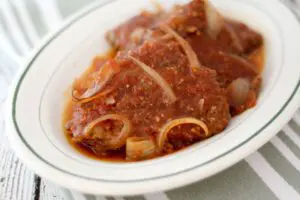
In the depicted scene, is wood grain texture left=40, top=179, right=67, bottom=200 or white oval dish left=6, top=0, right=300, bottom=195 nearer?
white oval dish left=6, top=0, right=300, bottom=195

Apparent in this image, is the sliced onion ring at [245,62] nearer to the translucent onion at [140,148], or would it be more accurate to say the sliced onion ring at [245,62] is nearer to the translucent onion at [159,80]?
the translucent onion at [159,80]

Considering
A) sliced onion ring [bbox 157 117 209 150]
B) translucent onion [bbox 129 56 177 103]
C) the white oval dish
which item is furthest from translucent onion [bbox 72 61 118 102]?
sliced onion ring [bbox 157 117 209 150]

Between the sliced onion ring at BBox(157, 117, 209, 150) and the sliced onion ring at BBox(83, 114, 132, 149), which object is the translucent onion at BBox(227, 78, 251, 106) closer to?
the sliced onion ring at BBox(157, 117, 209, 150)

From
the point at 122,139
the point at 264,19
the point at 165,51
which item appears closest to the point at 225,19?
the point at 264,19

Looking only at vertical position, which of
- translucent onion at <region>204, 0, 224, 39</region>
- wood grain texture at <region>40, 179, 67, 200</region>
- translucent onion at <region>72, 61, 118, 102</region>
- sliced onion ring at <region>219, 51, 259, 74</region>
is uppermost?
translucent onion at <region>72, 61, 118, 102</region>

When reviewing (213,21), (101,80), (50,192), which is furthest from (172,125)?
(213,21)

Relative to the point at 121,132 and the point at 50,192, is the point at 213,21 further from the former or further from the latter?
the point at 50,192

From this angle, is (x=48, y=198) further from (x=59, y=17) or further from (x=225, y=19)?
(x=59, y=17)
